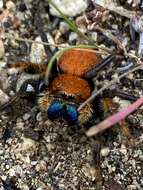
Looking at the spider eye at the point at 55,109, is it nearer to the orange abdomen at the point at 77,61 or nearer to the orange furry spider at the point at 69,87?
the orange furry spider at the point at 69,87

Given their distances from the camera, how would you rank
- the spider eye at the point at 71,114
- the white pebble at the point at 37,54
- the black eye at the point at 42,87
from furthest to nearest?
the white pebble at the point at 37,54, the black eye at the point at 42,87, the spider eye at the point at 71,114

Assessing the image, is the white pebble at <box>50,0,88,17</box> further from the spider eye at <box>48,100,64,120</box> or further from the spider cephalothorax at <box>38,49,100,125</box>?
the spider eye at <box>48,100,64,120</box>

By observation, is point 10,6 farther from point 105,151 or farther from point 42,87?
point 105,151

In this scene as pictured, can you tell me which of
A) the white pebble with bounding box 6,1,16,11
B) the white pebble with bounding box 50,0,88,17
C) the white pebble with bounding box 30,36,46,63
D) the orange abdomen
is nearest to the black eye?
the orange abdomen

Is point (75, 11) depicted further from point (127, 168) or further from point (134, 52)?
point (127, 168)

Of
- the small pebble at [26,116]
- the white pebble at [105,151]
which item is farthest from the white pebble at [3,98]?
the white pebble at [105,151]

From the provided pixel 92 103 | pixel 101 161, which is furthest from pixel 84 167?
pixel 92 103
